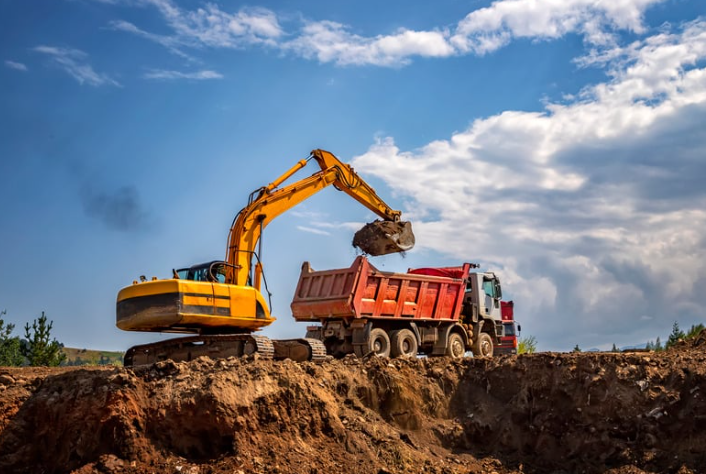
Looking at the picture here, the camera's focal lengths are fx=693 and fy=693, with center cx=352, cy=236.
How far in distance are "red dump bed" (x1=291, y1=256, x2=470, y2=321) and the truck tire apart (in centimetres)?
201

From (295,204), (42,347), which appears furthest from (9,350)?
(295,204)

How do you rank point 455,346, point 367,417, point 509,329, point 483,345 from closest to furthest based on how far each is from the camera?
point 367,417 < point 455,346 < point 483,345 < point 509,329

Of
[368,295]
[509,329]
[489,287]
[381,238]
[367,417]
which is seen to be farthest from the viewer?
[509,329]

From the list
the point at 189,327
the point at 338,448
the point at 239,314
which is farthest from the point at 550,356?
the point at 189,327

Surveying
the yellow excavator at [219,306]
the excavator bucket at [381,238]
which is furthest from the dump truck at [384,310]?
the yellow excavator at [219,306]

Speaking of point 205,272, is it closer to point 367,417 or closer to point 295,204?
point 295,204

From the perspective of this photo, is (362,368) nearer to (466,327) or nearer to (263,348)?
(263,348)

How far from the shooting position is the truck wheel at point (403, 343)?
19.3m

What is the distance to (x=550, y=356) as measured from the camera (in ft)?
47.7

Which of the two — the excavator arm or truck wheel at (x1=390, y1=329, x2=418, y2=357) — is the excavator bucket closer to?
the excavator arm

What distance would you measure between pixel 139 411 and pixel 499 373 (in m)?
7.63

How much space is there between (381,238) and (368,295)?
2.49 m

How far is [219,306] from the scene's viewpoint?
601 inches

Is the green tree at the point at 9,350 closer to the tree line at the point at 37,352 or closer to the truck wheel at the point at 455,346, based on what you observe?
the tree line at the point at 37,352
